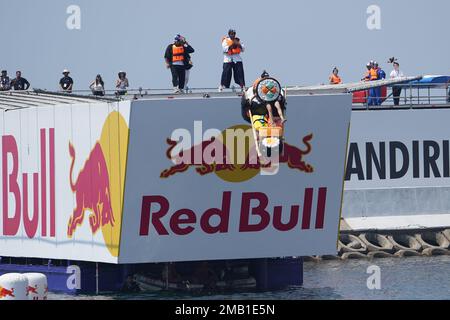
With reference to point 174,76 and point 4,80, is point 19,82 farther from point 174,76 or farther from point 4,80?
point 174,76

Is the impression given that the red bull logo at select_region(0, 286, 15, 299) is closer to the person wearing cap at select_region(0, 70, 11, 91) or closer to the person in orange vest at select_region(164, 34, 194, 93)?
the person in orange vest at select_region(164, 34, 194, 93)

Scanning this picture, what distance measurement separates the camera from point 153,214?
43.1 meters

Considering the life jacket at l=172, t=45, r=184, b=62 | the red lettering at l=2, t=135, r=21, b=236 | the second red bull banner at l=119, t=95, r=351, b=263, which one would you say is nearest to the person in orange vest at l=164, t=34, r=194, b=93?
the life jacket at l=172, t=45, r=184, b=62

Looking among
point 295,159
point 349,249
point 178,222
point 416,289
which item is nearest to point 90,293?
point 178,222

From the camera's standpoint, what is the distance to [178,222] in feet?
142

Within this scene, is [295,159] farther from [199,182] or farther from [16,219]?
[16,219]

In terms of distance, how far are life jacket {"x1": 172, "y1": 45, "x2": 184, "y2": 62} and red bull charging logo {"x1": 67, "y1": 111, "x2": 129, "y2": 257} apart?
3.43 m

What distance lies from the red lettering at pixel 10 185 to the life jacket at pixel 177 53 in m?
5.05

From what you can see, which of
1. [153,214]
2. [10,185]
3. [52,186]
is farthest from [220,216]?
[10,185]

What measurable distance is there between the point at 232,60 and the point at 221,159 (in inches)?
146

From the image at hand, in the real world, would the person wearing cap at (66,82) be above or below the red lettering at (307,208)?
above

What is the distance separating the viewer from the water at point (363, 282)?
44.9 meters

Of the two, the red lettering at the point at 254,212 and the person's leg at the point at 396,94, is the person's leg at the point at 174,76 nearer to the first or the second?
the red lettering at the point at 254,212

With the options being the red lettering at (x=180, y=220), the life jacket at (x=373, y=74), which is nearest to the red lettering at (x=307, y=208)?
the red lettering at (x=180, y=220)
